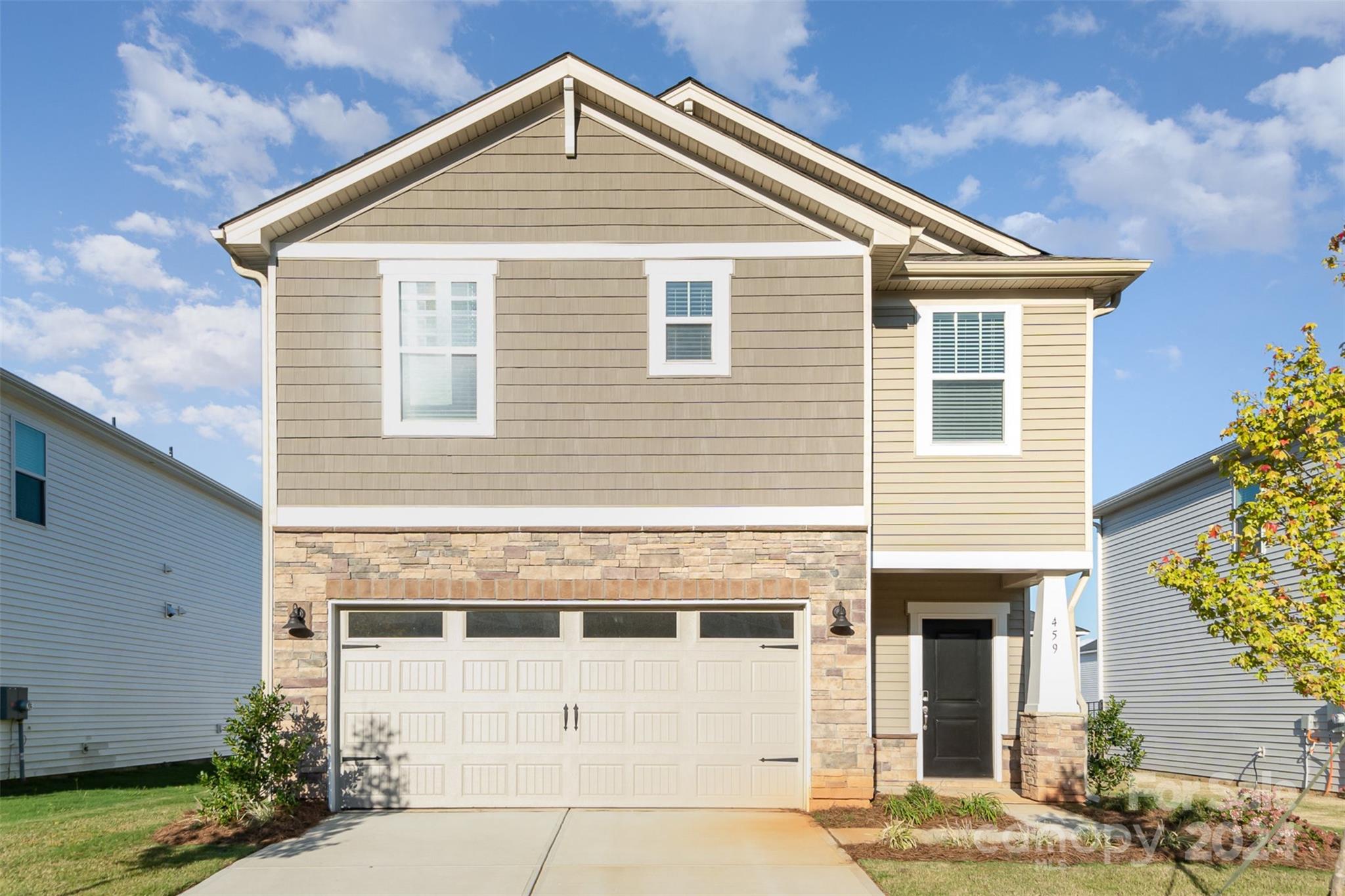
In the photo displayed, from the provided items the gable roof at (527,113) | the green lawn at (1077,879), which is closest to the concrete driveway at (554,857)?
the green lawn at (1077,879)

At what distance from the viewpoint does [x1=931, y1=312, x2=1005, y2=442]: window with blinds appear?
11.2 metres

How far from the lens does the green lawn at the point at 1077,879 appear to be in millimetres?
7340

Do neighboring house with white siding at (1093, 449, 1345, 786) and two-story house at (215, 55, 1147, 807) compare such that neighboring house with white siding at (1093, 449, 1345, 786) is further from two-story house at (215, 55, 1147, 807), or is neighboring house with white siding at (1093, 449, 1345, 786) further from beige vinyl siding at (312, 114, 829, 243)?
beige vinyl siding at (312, 114, 829, 243)

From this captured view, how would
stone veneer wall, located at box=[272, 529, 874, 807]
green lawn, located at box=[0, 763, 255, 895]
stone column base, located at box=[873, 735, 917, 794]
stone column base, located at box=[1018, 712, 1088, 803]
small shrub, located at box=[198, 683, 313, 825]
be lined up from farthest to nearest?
stone column base, located at box=[873, 735, 917, 794], stone column base, located at box=[1018, 712, 1088, 803], stone veneer wall, located at box=[272, 529, 874, 807], small shrub, located at box=[198, 683, 313, 825], green lawn, located at box=[0, 763, 255, 895]

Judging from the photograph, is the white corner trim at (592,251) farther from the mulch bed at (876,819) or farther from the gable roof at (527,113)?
the mulch bed at (876,819)

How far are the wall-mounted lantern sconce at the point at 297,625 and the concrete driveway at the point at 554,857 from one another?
6.03ft

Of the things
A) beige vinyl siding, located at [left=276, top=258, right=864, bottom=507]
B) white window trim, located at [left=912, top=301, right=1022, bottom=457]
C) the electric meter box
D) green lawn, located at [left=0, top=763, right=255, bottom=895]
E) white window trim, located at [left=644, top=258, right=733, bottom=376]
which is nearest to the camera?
green lawn, located at [left=0, top=763, right=255, bottom=895]

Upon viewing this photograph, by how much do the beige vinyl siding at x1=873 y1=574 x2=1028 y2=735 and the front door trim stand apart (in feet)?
0.16

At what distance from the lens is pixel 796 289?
34.7ft

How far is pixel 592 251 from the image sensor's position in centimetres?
1063

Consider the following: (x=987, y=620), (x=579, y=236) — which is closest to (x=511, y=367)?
(x=579, y=236)

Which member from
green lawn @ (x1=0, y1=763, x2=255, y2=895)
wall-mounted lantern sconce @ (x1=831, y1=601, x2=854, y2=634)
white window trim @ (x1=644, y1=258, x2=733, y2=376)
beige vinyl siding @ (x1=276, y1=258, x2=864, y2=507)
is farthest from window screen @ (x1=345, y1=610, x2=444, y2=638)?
wall-mounted lantern sconce @ (x1=831, y1=601, x2=854, y2=634)

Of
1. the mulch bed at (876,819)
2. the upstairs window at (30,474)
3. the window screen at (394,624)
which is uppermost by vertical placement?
the upstairs window at (30,474)

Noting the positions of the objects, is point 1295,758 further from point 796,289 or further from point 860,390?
point 796,289
